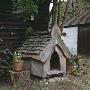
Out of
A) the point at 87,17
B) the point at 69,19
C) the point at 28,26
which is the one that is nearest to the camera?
the point at 28,26

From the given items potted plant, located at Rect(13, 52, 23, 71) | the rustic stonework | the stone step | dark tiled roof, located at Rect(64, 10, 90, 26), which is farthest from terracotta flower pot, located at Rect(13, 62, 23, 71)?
dark tiled roof, located at Rect(64, 10, 90, 26)

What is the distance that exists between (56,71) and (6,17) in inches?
130

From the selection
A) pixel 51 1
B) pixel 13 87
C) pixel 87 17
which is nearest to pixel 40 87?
pixel 13 87

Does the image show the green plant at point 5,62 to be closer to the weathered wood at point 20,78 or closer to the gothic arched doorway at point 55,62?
the weathered wood at point 20,78

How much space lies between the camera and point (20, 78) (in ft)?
39.8

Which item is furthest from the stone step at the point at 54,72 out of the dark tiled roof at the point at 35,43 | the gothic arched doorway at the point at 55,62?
the dark tiled roof at the point at 35,43

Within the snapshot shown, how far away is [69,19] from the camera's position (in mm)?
25875

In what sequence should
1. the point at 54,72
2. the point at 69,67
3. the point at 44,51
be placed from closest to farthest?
the point at 44,51 < the point at 54,72 < the point at 69,67

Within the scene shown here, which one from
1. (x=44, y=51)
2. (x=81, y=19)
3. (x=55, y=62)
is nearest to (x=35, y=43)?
(x=44, y=51)

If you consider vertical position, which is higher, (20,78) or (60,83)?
(20,78)

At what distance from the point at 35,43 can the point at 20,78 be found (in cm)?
189

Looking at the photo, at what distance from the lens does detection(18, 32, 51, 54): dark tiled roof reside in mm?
12809

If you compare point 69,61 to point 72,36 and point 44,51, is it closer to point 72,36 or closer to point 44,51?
point 44,51

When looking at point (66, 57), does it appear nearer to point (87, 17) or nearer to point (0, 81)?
point (0, 81)
